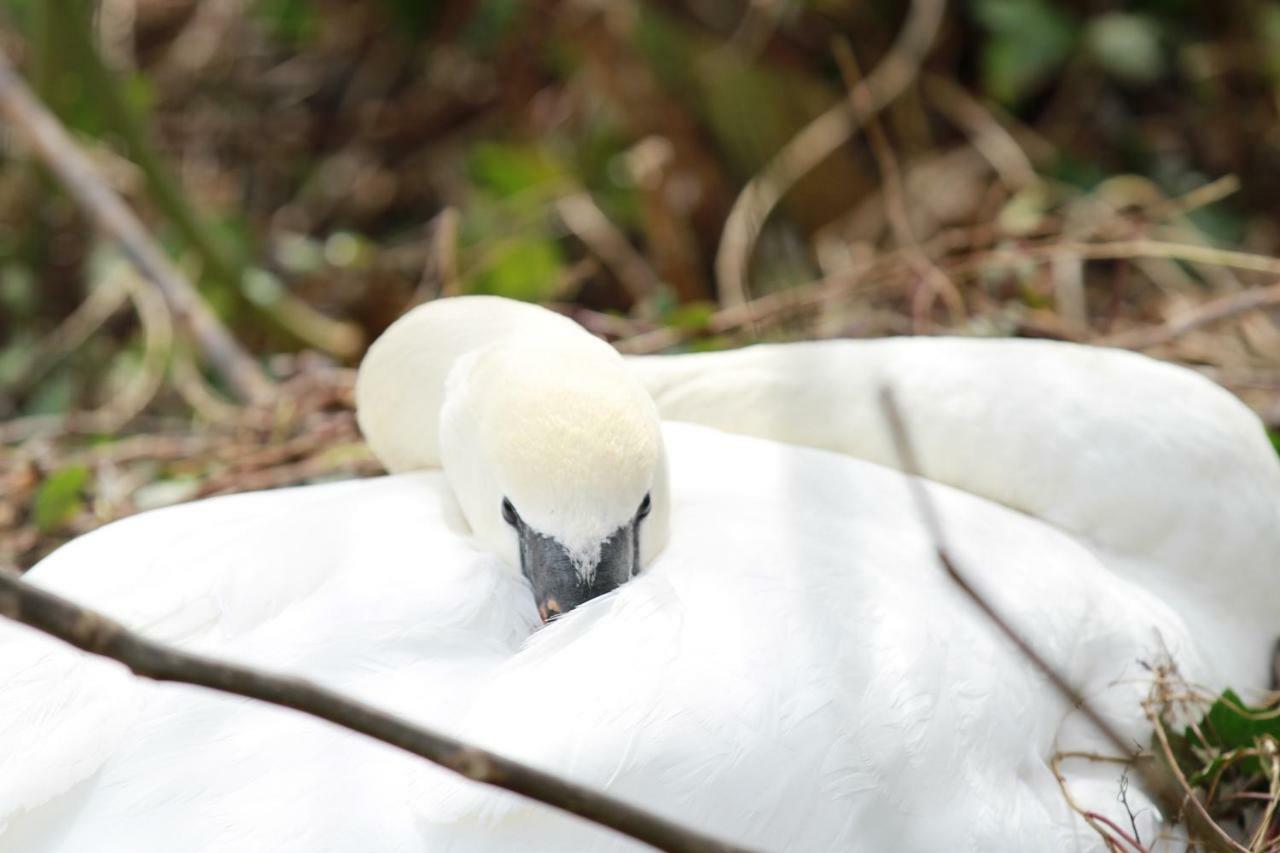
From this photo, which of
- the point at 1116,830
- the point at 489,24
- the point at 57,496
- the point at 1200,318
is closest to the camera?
the point at 1116,830

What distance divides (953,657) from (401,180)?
304cm

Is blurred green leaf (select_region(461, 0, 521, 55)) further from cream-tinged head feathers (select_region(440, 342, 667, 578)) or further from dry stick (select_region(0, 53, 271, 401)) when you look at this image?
cream-tinged head feathers (select_region(440, 342, 667, 578))

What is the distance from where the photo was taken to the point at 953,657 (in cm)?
128

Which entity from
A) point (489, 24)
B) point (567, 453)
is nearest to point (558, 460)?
point (567, 453)

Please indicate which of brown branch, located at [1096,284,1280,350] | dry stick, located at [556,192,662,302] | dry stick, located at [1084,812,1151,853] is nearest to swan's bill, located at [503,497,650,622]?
dry stick, located at [1084,812,1151,853]

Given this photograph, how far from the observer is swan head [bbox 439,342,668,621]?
1.31m

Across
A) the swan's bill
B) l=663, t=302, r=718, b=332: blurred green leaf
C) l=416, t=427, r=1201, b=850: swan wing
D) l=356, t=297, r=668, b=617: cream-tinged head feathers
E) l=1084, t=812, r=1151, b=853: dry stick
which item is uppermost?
l=356, t=297, r=668, b=617: cream-tinged head feathers

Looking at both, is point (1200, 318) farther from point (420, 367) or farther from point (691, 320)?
point (420, 367)

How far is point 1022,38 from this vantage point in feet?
10.5

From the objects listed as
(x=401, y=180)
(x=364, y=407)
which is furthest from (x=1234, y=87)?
(x=364, y=407)

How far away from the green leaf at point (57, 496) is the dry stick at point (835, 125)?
1563 millimetres

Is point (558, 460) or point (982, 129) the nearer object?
point (558, 460)

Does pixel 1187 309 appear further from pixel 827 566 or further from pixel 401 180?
pixel 401 180

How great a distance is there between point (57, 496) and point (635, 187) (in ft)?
5.93
